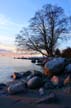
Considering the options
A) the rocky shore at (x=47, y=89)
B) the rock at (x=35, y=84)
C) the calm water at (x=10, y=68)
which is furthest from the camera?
the calm water at (x=10, y=68)

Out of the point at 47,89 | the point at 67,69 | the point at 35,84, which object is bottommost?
the point at 47,89

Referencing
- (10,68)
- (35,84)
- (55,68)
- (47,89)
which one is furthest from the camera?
(10,68)

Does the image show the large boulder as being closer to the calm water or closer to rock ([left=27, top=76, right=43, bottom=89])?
rock ([left=27, top=76, right=43, bottom=89])

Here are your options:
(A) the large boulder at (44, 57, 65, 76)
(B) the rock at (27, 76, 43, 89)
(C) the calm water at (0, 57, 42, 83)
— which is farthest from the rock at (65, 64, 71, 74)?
(C) the calm water at (0, 57, 42, 83)

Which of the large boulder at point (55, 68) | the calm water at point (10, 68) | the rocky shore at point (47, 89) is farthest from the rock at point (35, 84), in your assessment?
the calm water at point (10, 68)

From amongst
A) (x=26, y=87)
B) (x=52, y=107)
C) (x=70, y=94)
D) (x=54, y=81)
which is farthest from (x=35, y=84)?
(x=52, y=107)

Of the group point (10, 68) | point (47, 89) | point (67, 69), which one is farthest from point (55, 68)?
point (10, 68)

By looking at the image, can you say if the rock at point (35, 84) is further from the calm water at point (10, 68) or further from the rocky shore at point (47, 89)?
the calm water at point (10, 68)

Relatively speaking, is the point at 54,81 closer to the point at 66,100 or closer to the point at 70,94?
the point at 70,94

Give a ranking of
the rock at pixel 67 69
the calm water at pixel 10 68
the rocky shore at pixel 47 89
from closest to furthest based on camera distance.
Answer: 1. the rocky shore at pixel 47 89
2. the rock at pixel 67 69
3. the calm water at pixel 10 68

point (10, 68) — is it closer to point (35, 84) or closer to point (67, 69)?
point (67, 69)

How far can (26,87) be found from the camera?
11375mm

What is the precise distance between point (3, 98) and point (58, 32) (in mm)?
27368

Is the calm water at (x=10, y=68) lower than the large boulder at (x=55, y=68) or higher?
lower
